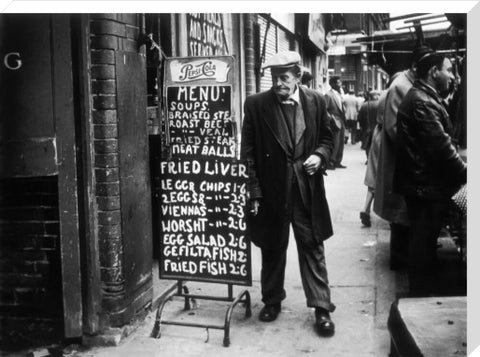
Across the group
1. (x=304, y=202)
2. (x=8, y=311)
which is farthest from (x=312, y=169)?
(x=8, y=311)

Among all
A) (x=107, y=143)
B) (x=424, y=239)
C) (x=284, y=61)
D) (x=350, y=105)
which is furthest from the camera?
(x=350, y=105)

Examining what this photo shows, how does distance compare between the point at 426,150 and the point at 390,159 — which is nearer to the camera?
the point at 426,150

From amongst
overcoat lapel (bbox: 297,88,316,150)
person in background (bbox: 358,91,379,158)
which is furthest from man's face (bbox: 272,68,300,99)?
person in background (bbox: 358,91,379,158)

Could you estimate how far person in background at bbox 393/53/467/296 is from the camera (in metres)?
4.46

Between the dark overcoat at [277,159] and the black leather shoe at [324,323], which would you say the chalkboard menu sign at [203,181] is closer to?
the dark overcoat at [277,159]

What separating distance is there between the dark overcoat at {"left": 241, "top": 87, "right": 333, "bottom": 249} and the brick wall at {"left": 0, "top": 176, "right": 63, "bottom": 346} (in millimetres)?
1390

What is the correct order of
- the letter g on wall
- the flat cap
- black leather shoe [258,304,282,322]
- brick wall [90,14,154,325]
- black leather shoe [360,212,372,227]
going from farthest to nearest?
black leather shoe [360,212,372,227] → black leather shoe [258,304,282,322] → the flat cap → brick wall [90,14,154,325] → the letter g on wall

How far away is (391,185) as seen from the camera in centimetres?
566

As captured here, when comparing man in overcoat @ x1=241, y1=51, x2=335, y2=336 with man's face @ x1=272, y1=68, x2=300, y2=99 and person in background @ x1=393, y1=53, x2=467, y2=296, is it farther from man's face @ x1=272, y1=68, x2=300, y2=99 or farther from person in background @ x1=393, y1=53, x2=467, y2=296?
person in background @ x1=393, y1=53, x2=467, y2=296

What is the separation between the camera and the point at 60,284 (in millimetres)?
4414

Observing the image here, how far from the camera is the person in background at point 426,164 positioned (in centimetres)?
446

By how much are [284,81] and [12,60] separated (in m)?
1.76

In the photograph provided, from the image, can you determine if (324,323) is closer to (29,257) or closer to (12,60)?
(29,257)

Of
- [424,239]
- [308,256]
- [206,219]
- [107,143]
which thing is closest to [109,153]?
[107,143]
